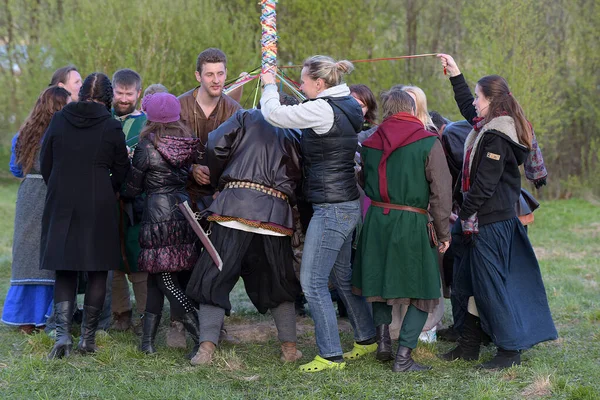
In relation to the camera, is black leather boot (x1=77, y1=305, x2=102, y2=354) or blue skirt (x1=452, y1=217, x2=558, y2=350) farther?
black leather boot (x1=77, y1=305, x2=102, y2=354)

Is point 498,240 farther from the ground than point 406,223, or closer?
closer

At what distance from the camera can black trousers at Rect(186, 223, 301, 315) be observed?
478 cm

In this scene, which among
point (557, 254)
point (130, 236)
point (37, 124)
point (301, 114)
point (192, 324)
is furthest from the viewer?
point (557, 254)

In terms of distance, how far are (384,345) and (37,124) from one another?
9.97ft

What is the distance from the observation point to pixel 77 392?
4.24 m

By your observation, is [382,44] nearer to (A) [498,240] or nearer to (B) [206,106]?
(B) [206,106]

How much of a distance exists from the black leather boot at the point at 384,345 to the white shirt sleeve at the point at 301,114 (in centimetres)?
140

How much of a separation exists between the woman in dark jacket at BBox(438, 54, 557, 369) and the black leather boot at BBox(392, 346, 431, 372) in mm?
463

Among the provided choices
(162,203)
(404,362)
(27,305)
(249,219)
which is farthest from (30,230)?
(404,362)

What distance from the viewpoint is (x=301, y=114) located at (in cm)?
450

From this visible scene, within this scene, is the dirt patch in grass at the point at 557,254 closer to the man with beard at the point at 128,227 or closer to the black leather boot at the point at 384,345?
the black leather boot at the point at 384,345

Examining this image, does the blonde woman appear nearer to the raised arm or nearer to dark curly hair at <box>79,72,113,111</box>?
the raised arm

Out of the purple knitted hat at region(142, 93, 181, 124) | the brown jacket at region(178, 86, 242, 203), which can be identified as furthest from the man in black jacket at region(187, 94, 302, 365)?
the brown jacket at region(178, 86, 242, 203)

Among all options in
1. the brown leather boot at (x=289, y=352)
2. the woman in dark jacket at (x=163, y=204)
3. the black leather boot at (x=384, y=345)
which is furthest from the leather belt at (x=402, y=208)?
the woman in dark jacket at (x=163, y=204)
